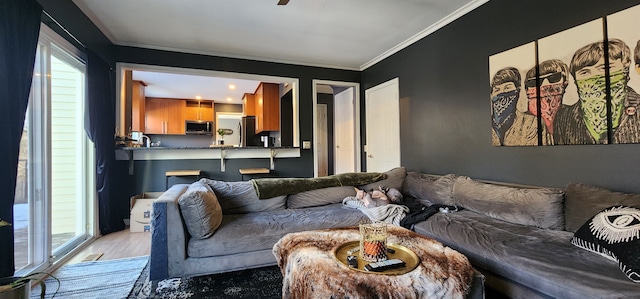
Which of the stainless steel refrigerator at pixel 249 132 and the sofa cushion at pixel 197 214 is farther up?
the stainless steel refrigerator at pixel 249 132

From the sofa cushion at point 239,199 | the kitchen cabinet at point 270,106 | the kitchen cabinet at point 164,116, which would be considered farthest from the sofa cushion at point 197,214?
the kitchen cabinet at point 164,116

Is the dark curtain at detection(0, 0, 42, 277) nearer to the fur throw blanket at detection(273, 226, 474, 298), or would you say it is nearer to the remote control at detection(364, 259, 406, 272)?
the fur throw blanket at detection(273, 226, 474, 298)

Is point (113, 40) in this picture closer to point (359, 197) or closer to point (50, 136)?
point (50, 136)

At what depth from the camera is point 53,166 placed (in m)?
2.71

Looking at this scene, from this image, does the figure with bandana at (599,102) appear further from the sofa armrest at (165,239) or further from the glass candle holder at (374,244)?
the sofa armrest at (165,239)

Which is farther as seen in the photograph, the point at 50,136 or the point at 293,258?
the point at 50,136

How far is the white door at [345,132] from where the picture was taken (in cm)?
528

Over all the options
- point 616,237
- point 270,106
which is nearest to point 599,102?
point 616,237

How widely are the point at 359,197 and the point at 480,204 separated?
43.8 inches

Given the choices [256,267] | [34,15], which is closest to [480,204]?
[256,267]

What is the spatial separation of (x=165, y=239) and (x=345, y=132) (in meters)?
3.92

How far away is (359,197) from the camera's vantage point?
117 inches

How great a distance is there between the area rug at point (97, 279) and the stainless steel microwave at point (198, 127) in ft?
17.6

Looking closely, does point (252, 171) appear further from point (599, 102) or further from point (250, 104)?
point (599, 102)
